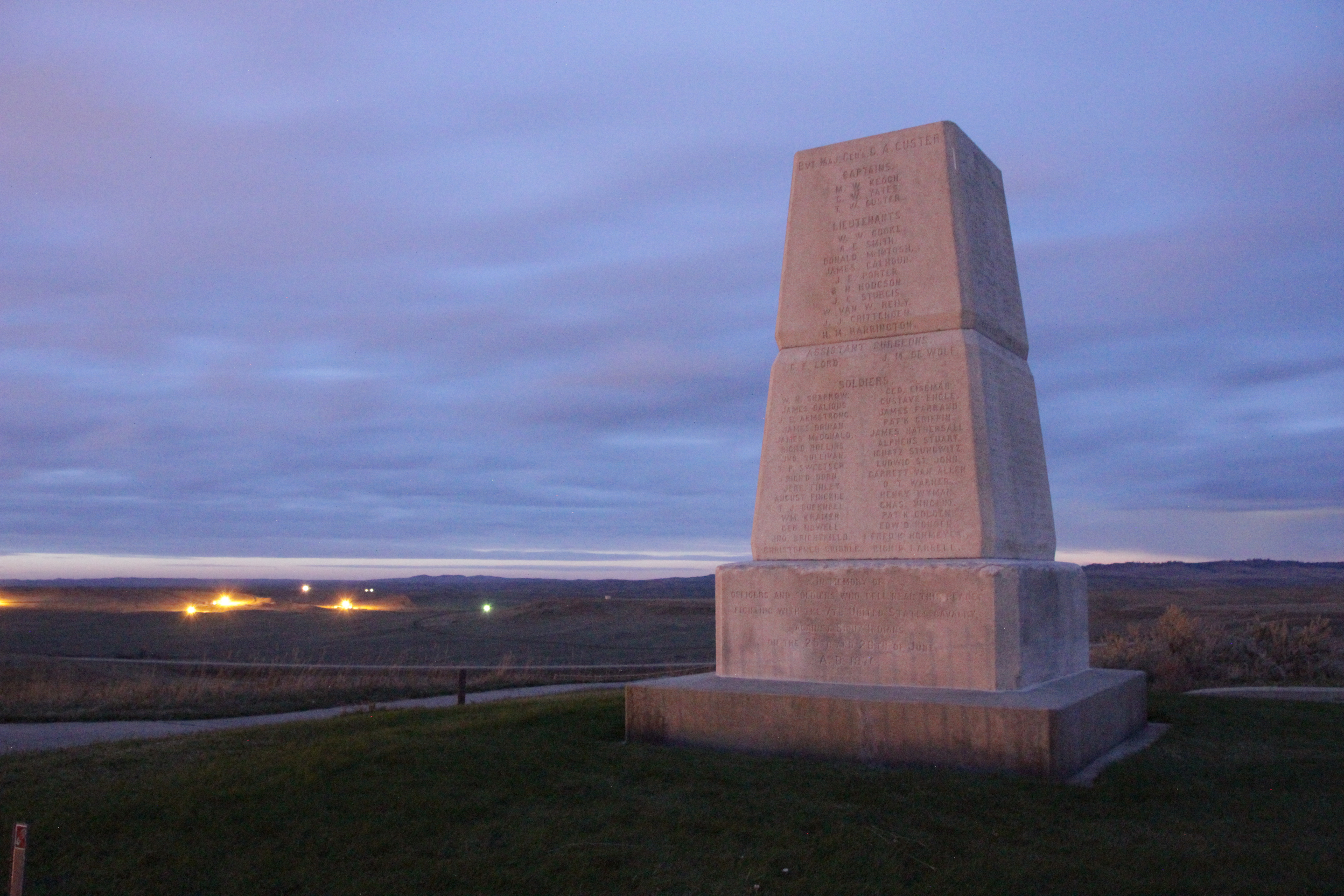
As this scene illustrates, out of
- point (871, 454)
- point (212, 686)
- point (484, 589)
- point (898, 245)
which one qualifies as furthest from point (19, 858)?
point (484, 589)

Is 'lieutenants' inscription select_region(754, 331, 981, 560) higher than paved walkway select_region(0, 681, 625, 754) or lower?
higher

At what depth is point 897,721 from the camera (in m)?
6.94

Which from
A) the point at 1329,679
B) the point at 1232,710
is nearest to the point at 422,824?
the point at 1232,710

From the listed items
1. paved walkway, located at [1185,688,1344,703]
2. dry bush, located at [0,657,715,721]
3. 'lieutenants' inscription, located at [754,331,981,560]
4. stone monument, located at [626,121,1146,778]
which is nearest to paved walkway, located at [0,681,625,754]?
dry bush, located at [0,657,715,721]

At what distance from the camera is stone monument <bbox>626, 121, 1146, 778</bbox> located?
7.33 m

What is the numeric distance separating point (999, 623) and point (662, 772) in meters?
2.65

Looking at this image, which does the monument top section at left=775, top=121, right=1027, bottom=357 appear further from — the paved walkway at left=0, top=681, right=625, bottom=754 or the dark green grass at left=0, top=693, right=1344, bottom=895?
the paved walkway at left=0, top=681, right=625, bottom=754

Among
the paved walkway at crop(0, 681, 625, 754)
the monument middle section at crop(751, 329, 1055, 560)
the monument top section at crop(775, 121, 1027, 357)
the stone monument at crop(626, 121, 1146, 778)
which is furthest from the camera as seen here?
the paved walkway at crop(0, 681, 625, 754)

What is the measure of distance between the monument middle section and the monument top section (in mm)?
208

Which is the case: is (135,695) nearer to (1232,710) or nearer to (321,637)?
(1232,710)

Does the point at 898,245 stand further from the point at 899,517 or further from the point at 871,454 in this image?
the point at 899,517

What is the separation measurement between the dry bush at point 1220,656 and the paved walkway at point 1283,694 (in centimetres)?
162

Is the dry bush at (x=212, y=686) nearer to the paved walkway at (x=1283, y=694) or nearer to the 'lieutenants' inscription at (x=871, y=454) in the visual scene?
the 'lieutenants' inscription at (x=871, y=454)

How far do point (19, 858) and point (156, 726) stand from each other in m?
10.6
